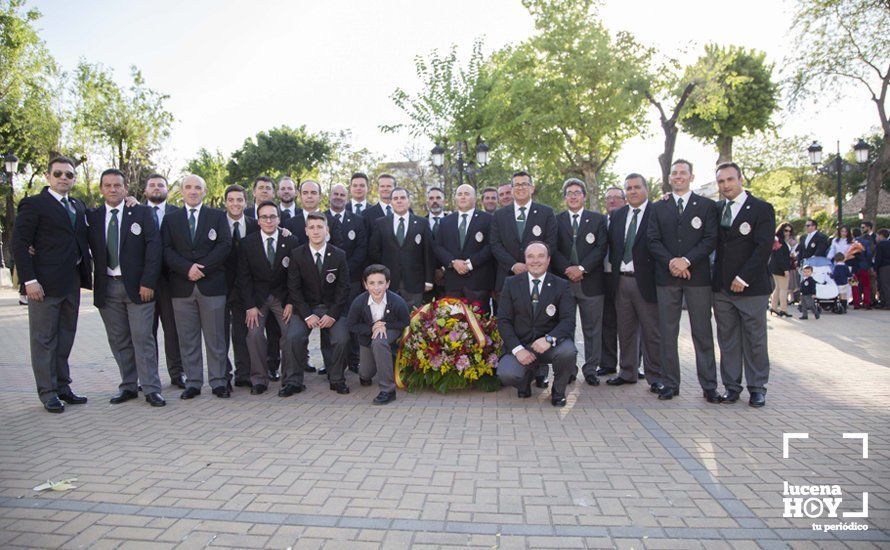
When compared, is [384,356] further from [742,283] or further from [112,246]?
[742,283]

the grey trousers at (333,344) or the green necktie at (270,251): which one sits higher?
the green necktie at (270,251)

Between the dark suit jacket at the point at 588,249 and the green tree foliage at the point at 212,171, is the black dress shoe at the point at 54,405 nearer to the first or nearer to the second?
the dark suit jacket at the point at 588,249

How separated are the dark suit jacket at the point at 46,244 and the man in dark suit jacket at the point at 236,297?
5.19 ft

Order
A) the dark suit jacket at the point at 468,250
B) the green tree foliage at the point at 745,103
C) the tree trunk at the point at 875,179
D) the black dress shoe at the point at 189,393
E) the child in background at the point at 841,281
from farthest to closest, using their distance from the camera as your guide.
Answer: the green tree foliage at the point at 745,103 < the tree trunk at the point at 875,179 < the child in background at the point at 841,281 < the dark suit jacket at the point at 468,250 < the black dress shoe at the point at 189,393

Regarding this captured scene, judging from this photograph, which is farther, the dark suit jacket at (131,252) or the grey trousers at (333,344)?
the grey trousers at (333,344)

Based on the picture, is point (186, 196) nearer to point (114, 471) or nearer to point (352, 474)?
point (114, 471)

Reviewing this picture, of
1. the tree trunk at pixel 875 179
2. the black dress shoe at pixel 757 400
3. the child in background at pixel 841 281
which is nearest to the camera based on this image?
the black dress shoe at pixel 757 400

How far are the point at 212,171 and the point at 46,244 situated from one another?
48517mm

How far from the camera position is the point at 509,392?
6.39 metres

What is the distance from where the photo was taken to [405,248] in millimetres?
7312

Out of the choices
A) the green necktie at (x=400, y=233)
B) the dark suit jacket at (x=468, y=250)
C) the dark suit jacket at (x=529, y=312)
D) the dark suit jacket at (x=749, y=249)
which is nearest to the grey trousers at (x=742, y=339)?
the dark suit jacket at (x=749, y=249)

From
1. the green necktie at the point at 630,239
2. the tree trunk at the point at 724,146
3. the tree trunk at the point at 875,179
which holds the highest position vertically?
the tree trunk at the point at 724,146

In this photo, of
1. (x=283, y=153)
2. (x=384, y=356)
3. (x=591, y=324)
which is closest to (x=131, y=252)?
(x=384, y=356)

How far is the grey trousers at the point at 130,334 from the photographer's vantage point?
612cm
